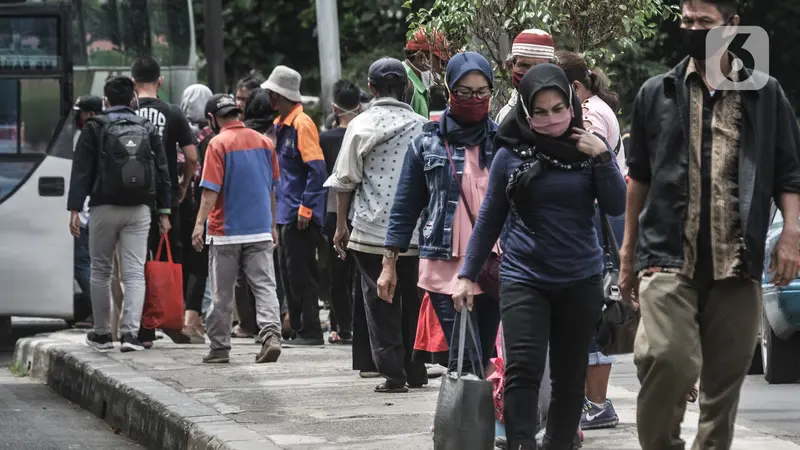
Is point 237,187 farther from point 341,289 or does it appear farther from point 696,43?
point 696,43

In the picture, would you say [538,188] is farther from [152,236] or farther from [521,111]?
[152,236]

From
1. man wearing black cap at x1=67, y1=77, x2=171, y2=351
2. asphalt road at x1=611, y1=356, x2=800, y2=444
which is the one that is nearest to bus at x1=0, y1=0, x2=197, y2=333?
man wearing black cap at x1=67, y1=77, x2=171, y2=351

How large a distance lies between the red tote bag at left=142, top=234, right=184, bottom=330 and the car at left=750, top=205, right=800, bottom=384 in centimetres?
379

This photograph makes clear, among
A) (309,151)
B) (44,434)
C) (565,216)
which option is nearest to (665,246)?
(565,216)

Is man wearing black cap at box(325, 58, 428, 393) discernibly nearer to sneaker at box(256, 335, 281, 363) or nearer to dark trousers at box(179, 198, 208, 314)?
sneaker at box(256, 335, 281, 363)

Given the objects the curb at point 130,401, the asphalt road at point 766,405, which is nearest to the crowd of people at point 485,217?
the curb at point 130,401

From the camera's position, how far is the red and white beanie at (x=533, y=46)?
24.2ft

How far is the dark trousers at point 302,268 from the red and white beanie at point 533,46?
486cm

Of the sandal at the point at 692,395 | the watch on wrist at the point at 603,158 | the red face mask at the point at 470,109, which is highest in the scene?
the red face mask at the point at 470,109

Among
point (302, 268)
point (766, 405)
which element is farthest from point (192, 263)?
point (766, 405)

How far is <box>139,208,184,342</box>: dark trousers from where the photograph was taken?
39.7 feet

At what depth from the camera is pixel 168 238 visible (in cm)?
1262

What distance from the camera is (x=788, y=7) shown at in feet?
82.9

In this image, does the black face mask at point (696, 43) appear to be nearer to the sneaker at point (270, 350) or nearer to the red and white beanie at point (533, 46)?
the red and white beanie at point (533, 46)
